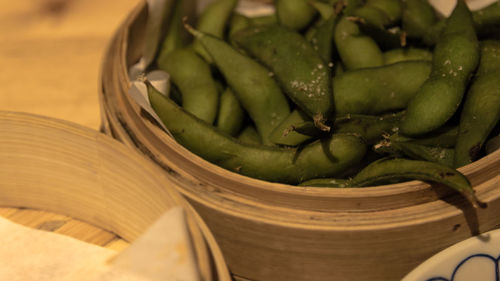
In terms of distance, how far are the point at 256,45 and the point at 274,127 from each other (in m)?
0.17

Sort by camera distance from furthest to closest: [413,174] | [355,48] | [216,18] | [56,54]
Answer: [56,54] → [216,18] → [355,48] → [413,174]

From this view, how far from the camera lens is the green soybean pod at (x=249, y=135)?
91cm

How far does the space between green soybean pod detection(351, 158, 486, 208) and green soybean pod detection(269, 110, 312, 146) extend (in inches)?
4.1

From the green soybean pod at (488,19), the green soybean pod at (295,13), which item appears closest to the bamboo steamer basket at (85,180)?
the green soybean pod at (295,13)

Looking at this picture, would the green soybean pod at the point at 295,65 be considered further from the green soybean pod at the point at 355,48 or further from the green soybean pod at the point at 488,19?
the green soybean pod at the point at 488,19

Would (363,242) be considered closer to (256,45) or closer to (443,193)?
(443,193)

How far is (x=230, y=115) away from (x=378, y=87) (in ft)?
0.82

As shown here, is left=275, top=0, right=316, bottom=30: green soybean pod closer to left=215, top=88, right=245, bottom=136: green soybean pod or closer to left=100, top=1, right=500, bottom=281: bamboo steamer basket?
left=215, top=88, right=245, bottom=136: green soybean pod

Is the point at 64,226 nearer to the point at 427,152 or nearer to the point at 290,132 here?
the point at 290,132

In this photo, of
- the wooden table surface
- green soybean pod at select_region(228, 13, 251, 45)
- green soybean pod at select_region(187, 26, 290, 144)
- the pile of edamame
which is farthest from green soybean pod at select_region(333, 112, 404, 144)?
the wooden table surface

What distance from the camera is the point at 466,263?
730 millimetres

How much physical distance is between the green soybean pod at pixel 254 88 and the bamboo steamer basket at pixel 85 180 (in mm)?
244

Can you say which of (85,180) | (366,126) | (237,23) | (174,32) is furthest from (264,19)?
(85,180)

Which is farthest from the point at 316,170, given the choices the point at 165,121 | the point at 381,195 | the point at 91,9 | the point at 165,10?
the point at 91,9
